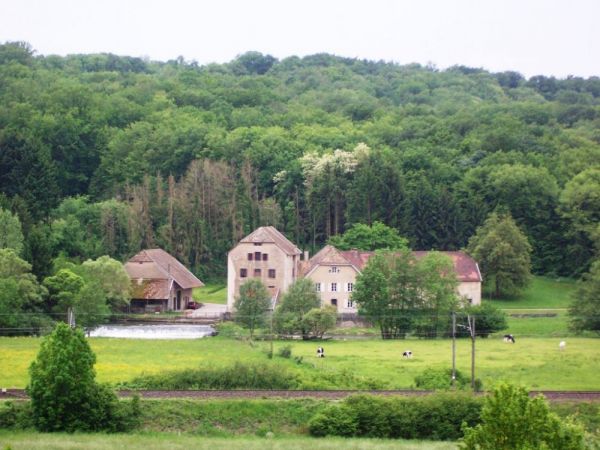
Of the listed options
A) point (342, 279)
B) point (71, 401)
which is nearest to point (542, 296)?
point (342, 279)

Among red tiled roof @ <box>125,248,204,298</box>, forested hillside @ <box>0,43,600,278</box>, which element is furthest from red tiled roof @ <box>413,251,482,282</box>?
red tiled roof @ <box>125,248,204,298</box>

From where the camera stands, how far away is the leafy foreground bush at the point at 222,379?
46031 millimetres

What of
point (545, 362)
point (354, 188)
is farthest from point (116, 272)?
point (545, 362)

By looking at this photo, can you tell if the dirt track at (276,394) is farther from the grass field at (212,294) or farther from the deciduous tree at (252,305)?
the grass field at (212,294)

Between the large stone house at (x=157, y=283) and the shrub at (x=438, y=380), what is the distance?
3272cm

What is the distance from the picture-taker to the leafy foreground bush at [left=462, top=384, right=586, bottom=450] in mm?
29141

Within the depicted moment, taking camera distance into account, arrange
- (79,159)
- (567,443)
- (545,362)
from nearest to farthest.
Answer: (567,443) < (545,362) < (79,159)

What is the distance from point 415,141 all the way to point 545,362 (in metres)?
62.1

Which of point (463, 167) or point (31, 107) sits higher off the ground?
point (31, 107)

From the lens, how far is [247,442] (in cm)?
3869

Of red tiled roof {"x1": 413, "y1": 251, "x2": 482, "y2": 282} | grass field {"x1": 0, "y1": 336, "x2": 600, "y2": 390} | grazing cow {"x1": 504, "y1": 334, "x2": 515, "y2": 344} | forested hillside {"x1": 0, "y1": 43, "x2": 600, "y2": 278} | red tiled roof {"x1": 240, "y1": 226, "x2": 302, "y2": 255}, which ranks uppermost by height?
forested hillside {"x1": 0, "y1": 43, "x2": 600, "y2": 278}

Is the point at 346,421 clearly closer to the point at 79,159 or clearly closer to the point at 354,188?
the point at 354,188

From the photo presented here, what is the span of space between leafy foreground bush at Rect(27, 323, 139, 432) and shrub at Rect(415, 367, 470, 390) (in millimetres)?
11296

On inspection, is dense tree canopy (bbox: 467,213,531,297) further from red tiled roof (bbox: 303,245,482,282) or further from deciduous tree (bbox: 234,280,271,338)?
deciduous tree (bbox: 234,280,271,338)
